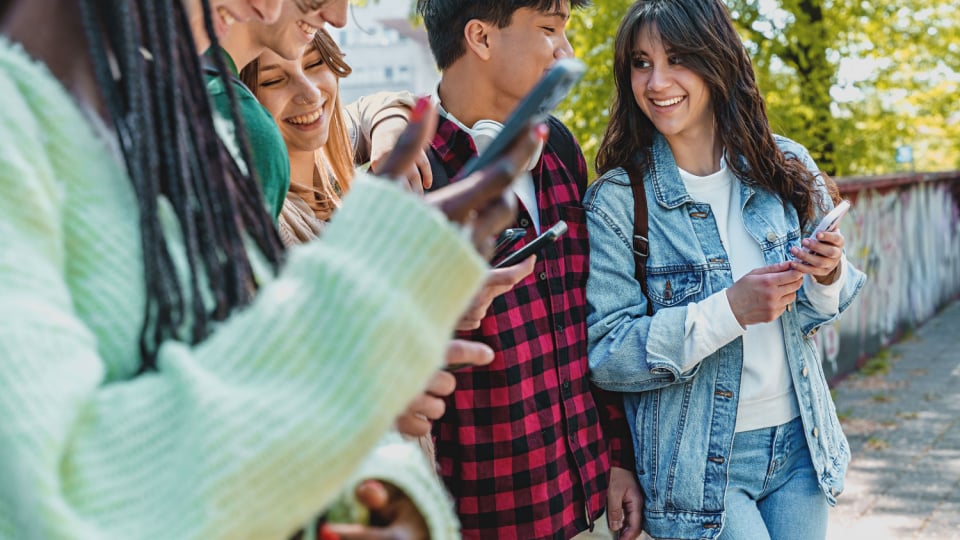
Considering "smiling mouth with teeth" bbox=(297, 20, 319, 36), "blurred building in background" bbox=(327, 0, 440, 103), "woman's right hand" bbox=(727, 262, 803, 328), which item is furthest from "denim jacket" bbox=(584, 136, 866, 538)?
"blurred building in background" bbox=(327, 0, 440, 103)

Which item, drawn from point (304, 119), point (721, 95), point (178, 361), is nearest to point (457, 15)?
point (304, 119)

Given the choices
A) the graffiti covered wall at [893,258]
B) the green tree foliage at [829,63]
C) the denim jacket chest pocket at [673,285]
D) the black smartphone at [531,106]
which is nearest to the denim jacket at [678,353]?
the denim jacket chest pocket at [673,285]

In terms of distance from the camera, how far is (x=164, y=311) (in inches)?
37.8

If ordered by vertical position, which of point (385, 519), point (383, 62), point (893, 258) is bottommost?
point (893, 258)

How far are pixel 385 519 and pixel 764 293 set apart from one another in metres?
1.64

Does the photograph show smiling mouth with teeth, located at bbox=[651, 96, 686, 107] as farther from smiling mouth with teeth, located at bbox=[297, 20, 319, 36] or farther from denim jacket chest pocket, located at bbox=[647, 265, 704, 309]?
smiling mouth with teeth, located at bbox=[297, 20, 319, 36]

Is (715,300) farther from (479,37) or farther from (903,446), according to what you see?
(903,446)

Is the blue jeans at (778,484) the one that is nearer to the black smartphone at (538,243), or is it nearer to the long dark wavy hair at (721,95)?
the long dark wavy hair at (721,95)

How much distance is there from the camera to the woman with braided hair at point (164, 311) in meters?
0.86

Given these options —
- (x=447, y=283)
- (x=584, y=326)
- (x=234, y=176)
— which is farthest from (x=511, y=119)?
(x=584, y=326)

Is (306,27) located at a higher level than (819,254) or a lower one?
higher

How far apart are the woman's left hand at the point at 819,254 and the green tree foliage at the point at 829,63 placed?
3.03 meters

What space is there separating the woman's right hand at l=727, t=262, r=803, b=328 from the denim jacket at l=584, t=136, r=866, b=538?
0.46ft

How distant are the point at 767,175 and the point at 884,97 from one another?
448 inches
